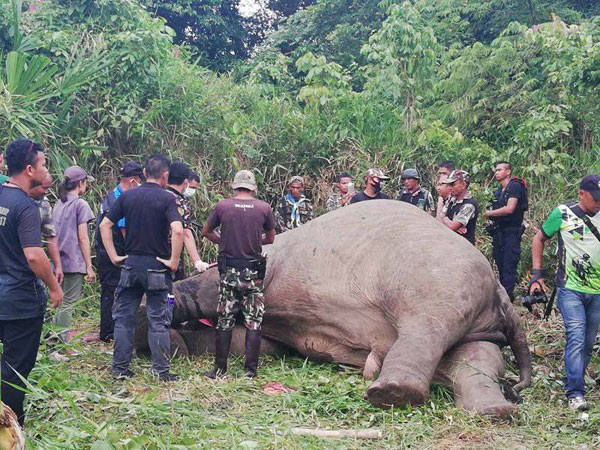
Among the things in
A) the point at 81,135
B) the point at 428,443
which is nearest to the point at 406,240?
the point at 428,443

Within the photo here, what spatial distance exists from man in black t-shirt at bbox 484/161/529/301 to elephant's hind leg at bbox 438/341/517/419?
9.02 ft

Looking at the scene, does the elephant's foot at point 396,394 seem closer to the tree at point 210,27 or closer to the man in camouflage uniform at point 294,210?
the man in camouflage uniform at point 294,210

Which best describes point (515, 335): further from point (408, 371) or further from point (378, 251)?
point (408, 371)

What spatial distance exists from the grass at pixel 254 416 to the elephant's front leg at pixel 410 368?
0.10m

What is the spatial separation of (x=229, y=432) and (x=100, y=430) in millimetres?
806

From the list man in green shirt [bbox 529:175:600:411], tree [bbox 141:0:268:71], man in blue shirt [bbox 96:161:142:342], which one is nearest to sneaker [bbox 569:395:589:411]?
man in green shirt [bbox 529:175:600:411]

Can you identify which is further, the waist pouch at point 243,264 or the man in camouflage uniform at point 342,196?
the man in camouflage uniform at point 342,196

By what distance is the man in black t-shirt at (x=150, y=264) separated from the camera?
5.90 m

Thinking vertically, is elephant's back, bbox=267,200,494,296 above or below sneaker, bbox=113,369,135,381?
above

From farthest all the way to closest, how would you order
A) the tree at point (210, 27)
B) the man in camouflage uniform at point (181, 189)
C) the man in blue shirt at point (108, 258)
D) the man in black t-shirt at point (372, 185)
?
the tree at point (210, 27), the man in black t-shirt at point (372, 185), the man in blue shirt at point (108, 258), the man in camouflage uniform at point (181, 189)

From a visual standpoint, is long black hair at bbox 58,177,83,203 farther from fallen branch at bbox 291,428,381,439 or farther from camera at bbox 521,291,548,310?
camera at bbox 521,291,548,310

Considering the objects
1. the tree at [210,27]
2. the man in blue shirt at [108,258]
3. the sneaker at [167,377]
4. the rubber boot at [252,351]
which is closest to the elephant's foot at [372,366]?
the rubber boot at [252,351]

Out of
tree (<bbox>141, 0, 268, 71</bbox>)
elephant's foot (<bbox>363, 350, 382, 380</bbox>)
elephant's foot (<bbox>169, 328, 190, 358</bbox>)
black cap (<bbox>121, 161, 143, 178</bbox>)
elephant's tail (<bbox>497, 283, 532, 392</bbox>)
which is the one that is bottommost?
elephant's foot (<bbox>169, 328, 190, 358</bbox>)

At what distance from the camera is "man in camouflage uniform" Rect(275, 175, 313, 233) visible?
31.9ft
